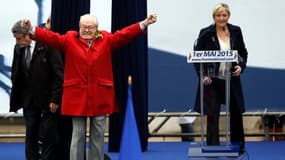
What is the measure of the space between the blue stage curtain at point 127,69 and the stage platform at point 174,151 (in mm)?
337

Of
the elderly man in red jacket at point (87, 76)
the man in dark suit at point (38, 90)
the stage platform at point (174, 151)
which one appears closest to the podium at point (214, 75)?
the elderly man in red jacket at point (87, 76)

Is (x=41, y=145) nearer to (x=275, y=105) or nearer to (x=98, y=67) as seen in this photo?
(x=98, y=67)

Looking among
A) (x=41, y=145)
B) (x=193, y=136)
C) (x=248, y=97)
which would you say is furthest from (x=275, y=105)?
(x=41, y=145)

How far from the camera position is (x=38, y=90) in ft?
20.2

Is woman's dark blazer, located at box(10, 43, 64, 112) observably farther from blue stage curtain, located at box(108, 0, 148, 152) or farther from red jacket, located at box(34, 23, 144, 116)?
blue stage curtain, located at box(108, 0, 148, 152)

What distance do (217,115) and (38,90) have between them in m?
1.74

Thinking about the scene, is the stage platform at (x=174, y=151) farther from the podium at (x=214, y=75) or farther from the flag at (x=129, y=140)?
the flag at (x=129, y=140)

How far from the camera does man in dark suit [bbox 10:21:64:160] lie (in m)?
6.14

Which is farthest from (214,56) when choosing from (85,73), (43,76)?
(43,76)

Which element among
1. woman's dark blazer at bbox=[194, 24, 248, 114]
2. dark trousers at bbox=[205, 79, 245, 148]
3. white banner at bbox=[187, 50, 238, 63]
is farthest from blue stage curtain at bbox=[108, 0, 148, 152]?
white banner at bbox=[187, 50, 238, 63]

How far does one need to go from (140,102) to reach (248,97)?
6.95ft

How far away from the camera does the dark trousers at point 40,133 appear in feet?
20.2

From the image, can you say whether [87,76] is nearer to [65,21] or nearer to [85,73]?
[85,73]

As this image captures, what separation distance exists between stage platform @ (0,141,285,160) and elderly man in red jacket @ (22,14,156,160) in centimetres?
184
